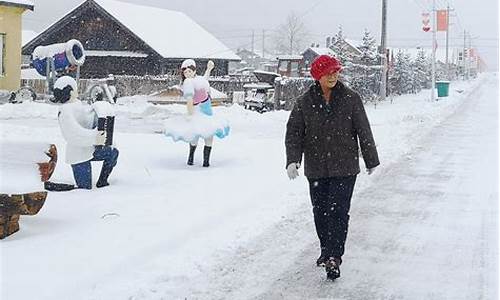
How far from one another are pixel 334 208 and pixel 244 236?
1.41 m

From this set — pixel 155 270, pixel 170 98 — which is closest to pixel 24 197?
pixel 155 270

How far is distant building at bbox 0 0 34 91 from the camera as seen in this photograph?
29.2 metres

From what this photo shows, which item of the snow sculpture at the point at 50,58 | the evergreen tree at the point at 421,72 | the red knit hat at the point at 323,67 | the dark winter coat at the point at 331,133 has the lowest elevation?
the dark winter coat at the point at 331,133

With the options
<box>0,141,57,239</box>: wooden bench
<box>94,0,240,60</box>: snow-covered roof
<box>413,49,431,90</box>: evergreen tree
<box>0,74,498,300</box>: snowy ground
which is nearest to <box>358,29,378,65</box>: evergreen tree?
<box>94,0,240,60</box>: snow-covered roof

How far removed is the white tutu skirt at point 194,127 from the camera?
36.1ft

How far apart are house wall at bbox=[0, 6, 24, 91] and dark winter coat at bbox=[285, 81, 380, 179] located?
2577 cm

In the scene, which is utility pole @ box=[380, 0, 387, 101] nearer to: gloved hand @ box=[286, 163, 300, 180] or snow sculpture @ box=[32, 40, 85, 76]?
snow sculpture @ box=[32, 40, 85, 76]

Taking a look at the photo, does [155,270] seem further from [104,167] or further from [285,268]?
[104,167]

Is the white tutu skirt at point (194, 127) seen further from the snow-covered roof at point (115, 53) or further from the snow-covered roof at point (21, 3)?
the snow-covered roof at point (115, 53)

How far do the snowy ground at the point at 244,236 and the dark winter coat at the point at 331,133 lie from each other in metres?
0.92

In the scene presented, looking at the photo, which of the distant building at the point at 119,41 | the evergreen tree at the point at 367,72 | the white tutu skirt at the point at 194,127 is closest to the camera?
the white tutu skirt at the point at 194,127

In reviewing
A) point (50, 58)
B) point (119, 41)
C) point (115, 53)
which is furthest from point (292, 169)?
point (119, 41)

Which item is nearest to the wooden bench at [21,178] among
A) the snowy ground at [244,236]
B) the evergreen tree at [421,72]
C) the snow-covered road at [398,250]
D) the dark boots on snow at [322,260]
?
the snowy ground at [244,236]

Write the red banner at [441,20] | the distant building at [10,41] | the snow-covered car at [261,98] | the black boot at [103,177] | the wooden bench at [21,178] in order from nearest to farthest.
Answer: the wooden bench at [21,178], the black boot at [103,177], the snow-covered car at [261,98], the distant building at [10,41], the red banner at [441,20]
